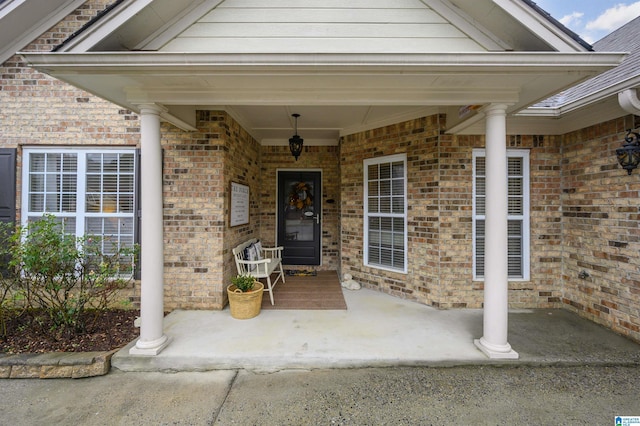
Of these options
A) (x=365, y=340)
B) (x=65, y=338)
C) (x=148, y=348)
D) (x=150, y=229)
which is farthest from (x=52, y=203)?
(x=365, y=340)

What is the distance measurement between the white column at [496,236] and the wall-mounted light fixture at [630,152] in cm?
156

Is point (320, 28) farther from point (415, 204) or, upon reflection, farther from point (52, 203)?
point (52, 203)

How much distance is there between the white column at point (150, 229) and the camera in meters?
2.80

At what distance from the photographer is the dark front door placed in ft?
20.0

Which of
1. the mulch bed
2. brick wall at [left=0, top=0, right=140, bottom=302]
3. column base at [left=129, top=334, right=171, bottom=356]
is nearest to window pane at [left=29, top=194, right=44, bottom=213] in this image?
brick wall at [left=0, top=0, right=140, bottom=302]

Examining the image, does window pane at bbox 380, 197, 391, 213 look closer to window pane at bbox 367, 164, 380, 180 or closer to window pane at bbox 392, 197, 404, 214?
window pane at bbox 392, 197, 404, 214

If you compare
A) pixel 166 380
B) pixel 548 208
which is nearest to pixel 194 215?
pixel 166 380

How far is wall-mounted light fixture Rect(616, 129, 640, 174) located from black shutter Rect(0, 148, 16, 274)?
7841 mm

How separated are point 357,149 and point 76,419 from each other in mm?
4752

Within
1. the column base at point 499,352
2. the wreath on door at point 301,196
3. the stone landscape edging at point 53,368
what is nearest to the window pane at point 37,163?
the stone landscape edging at point 53,368

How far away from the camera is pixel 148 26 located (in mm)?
2596

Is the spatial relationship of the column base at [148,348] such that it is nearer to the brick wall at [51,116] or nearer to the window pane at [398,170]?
the brick wall at [51,116]

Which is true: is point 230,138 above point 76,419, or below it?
above

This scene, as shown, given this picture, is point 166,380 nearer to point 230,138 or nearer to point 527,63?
point 230,138
